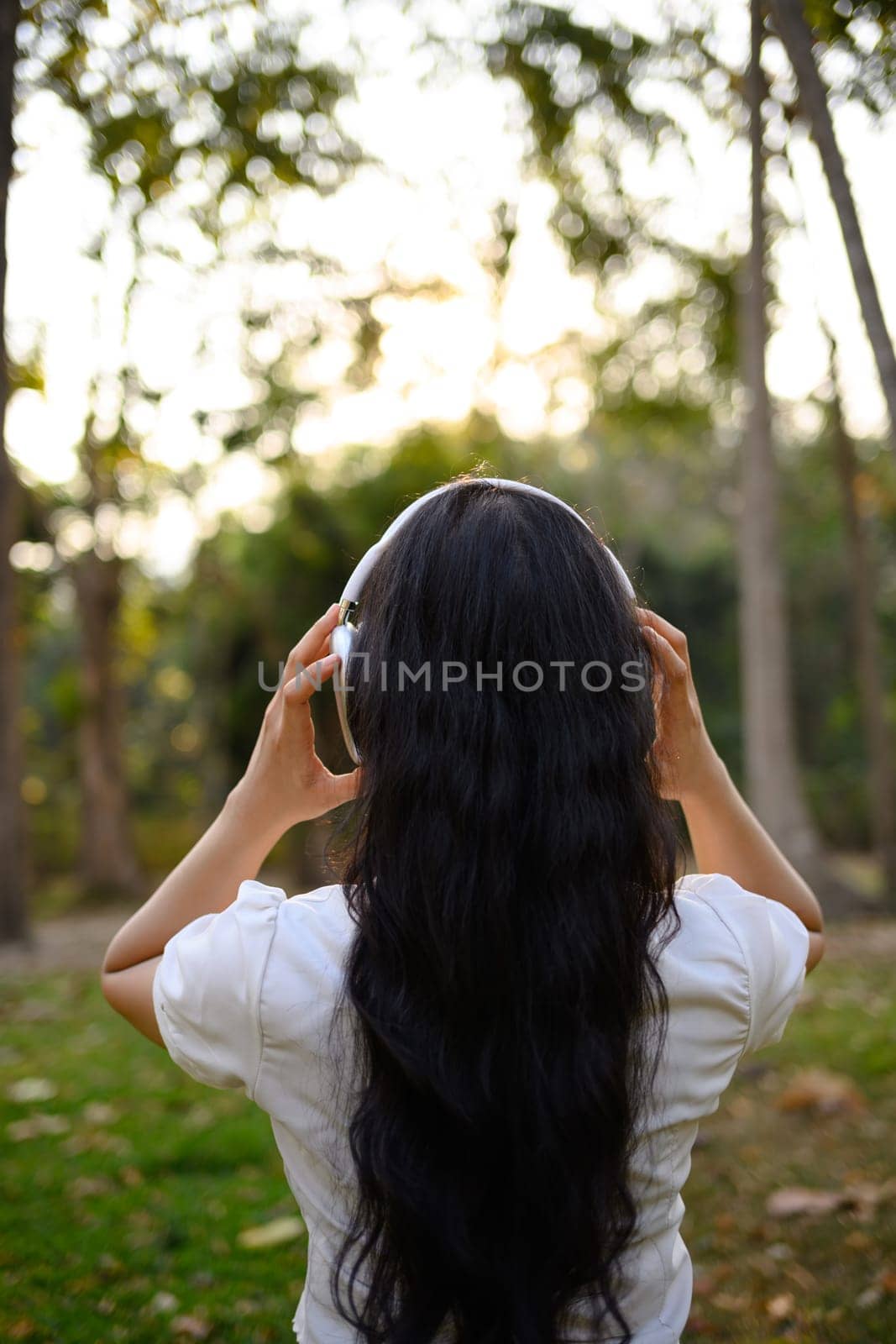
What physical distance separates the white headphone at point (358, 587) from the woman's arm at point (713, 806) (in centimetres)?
18

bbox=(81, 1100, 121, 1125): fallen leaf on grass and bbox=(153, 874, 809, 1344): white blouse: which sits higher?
bbox=(153, 874, 809, 1344): white blouse

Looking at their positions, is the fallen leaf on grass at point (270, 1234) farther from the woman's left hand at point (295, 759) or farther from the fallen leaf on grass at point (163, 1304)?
the woman's left hand at point (295, 759)

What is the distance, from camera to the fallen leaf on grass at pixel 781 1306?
2.66 meters

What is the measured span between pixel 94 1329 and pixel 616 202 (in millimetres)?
8320

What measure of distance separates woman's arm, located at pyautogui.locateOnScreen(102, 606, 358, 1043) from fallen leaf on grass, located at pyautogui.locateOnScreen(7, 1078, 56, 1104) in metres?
3.64

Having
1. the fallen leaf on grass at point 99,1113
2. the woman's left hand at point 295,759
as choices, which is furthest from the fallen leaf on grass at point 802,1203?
the woman's left hand at point 295,759

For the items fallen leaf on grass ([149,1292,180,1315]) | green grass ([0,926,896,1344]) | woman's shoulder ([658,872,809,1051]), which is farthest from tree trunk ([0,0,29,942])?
woman's shoulder ([658,872,809,1051])

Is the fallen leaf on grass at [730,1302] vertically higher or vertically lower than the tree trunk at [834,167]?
lower

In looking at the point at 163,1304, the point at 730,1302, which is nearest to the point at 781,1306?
the point at 730,1302

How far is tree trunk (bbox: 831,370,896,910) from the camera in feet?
31.1

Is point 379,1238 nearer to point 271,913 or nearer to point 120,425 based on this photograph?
point 271,913

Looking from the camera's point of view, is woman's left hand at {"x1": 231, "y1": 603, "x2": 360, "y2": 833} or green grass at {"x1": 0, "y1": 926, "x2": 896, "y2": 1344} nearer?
woman's left hand at {"x1": 231, "y1": 603, "x2": 360, "y2": 833}

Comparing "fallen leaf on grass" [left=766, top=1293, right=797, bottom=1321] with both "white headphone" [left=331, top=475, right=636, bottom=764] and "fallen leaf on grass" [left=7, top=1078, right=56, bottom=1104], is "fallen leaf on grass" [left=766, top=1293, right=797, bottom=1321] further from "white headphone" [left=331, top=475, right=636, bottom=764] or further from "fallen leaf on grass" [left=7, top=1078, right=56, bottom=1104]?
"fallen leaf on grass" [left=7, top=1078, right=56, bottom=1104]

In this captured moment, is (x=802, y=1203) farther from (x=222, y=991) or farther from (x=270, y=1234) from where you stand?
(x=222, y=991)
